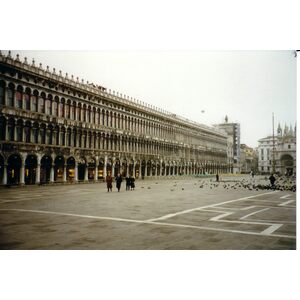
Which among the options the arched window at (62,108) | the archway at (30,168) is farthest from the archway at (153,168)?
the archway at (30,168)

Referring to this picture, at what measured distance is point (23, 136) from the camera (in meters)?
27.7

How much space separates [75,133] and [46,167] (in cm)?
551

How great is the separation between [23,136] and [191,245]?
2248 centimetres

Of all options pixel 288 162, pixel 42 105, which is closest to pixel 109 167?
pixel 42 105

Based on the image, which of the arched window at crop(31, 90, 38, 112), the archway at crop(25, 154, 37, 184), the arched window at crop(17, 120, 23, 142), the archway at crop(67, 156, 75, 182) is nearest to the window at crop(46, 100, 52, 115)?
the arched window at crop(31, 90, 38, 112)

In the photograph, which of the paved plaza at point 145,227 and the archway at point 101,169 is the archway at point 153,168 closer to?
the archway at point 101,169

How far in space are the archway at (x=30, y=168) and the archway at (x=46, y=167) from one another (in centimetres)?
94

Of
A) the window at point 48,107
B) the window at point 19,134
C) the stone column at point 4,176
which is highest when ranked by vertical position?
the window at point 48,107

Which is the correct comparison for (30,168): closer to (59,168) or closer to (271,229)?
(59,168)

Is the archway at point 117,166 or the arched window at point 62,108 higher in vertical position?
the arched window at point 62,108

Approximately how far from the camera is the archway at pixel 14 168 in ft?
83.9

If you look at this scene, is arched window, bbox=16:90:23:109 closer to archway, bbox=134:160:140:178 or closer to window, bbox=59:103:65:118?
window, bbox=59:103:65:118
